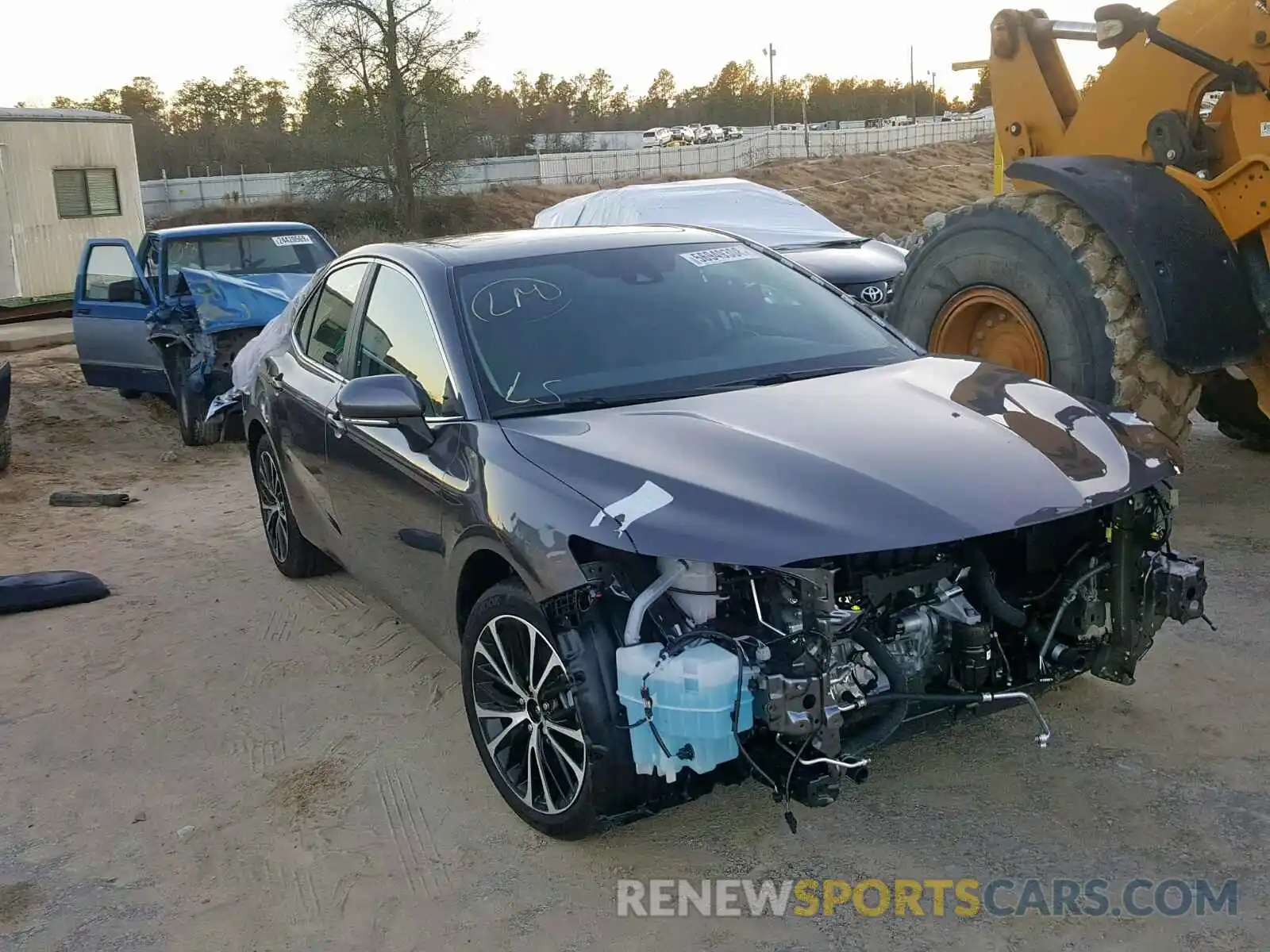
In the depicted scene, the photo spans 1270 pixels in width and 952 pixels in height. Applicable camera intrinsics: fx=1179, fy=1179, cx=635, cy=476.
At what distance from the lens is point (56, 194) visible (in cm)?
1945

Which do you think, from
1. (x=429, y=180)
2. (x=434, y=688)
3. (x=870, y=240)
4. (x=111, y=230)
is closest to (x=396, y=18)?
(x=429, y=180)

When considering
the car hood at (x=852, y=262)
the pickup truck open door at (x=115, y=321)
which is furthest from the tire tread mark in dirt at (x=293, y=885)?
the pickup truck open door at (x=115, y=321)

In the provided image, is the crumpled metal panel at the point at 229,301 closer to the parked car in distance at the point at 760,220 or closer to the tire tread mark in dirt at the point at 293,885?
the parked car in distance at the point at 760,220

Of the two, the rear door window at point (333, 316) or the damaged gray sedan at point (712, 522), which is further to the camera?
the rear door window at point (333, 316)

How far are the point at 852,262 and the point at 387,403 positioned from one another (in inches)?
246

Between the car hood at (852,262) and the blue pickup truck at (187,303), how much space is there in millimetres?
4392

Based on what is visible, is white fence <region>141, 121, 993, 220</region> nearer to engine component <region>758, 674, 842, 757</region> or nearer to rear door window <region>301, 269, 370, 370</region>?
rear door window <region>301, 269, 370, 370</region>

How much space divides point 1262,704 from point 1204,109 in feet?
11.1

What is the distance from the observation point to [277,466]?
5.90 m

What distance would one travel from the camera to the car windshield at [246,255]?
10914 mm

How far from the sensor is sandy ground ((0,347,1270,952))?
3.15 m

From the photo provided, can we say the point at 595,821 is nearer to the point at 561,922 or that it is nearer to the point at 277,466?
the point at 561,922

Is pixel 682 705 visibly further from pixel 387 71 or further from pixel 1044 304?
pixel 387 71

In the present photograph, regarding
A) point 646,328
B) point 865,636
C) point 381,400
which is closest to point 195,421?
point 381,400
